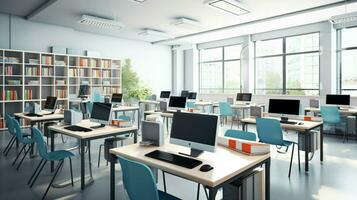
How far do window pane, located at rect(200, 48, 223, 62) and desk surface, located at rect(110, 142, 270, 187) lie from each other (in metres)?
8.79

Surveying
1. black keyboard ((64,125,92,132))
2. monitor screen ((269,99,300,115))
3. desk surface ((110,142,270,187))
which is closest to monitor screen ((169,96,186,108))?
monitor screen ((269,99,300,115))

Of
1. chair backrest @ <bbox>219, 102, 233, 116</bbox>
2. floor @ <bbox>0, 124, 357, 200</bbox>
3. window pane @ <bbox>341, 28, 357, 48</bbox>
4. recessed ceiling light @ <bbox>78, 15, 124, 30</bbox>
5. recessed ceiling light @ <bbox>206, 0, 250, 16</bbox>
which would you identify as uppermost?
recessed ceiling light @ <bbox>206, 0, 250, 16</bbox>

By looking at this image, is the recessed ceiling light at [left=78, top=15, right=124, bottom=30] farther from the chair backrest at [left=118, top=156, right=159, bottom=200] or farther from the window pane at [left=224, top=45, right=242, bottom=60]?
the chair backrest at [left=118, top=156, right=159, bottom=200]

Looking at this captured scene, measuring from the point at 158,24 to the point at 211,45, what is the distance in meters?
3.52

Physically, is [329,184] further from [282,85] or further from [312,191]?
[282,85]

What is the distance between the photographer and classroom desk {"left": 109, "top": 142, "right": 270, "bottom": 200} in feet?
5.70

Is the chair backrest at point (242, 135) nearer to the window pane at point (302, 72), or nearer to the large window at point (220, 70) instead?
the window pane at point (302, 72)

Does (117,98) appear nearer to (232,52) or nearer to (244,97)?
(244,97)

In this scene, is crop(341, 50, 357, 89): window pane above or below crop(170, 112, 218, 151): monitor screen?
above

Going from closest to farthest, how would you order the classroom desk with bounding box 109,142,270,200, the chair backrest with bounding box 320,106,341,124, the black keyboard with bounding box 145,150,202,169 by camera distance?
1. the classroom desk with bounding box 109,142,270,200
2. the black keyboard with bounding box 145,150,202,169
3. the chair backrest with bounding box 320,106,341,124

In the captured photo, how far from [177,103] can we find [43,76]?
4.64 meters

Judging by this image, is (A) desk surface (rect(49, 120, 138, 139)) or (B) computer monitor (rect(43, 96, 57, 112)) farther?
(B) computer monitor (rect(43, 96, 57, 112))

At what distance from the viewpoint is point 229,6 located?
598cm

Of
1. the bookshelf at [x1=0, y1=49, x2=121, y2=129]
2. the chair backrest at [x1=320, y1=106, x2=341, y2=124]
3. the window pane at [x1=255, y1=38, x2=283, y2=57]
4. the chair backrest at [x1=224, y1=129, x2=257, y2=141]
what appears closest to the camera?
the chair backrest at [x1=224, y1=129, x2=257, y2=141]
